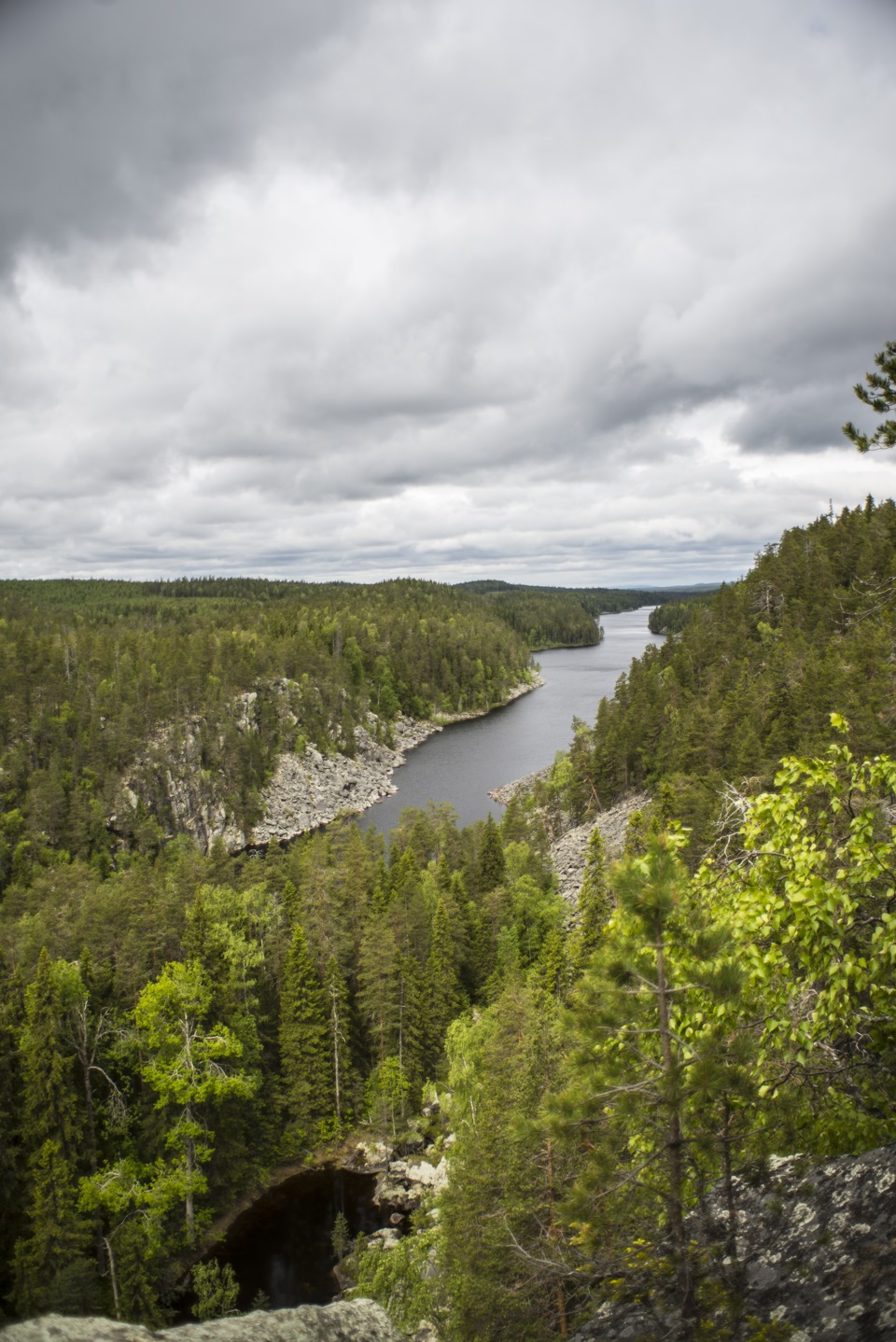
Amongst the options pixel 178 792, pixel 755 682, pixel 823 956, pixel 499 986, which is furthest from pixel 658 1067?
pixel 178 792

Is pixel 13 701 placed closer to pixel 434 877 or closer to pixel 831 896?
pixel 434 877

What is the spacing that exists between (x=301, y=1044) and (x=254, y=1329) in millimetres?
27006

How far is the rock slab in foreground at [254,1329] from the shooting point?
343 centimetres

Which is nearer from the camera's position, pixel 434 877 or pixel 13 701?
pixel 434 877

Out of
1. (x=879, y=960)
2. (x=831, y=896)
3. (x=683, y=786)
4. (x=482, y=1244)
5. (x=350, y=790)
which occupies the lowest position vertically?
(x=350, y=790)

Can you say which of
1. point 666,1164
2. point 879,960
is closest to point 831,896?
point 879,960

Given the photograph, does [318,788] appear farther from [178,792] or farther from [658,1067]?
[658,1067]

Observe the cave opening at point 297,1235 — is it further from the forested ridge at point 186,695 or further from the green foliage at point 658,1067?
the forested ridge at point 186,695

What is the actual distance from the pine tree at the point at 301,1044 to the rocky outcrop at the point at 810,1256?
82.8 ft

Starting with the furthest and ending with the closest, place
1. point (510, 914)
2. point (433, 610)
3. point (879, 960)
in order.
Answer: point (433, 610)
point (510, 914)
point (879, 960)

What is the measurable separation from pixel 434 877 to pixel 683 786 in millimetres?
15370

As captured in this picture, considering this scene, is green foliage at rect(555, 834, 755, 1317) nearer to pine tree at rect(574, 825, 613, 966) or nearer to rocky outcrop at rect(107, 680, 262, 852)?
pine tree at rect(574, 825, 613, 966)

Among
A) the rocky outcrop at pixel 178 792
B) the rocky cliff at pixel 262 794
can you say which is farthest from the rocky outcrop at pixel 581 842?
the rocky outcrop at pixel 178 792

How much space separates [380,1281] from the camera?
18188mm
